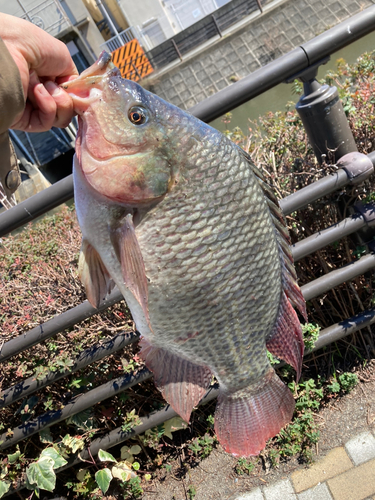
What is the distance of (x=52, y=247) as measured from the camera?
12.2 ft

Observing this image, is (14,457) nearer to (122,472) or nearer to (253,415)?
(122,472)

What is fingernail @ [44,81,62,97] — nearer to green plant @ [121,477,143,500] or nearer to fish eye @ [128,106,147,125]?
fish eye @ [128,106,147,125]

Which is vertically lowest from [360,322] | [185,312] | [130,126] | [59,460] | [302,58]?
[360,322]

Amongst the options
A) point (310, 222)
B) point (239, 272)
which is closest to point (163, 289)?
point (239, 272)

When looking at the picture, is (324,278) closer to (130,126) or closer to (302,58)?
(302,58)

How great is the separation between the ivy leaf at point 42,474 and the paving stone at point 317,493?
4.87ft

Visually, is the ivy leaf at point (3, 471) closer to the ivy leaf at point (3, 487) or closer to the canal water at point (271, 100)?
the ivy leaf at point (3, 487)

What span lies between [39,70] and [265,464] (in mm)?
2621

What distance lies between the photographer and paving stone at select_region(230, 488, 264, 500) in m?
2.52

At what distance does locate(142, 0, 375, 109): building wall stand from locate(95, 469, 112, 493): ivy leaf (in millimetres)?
19709

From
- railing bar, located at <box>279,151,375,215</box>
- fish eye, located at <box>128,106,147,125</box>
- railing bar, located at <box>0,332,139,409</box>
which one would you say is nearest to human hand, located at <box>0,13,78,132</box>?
fish eye, located at <box>128,106,147,125</box>

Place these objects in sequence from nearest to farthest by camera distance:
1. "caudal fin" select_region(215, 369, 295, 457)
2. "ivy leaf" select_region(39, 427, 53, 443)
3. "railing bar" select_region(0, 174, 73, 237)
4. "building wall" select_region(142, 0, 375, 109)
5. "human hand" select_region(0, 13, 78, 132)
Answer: "human hand" select_region(0, 13, 78, 132), "caudal fin" select_region(215, 369, 295, 457), "railing bar" select_region(0, 174, 73, 237), "ivy leaf" select_region(39, 427, 53, 443), "building wall" select_region(142, 0, 375, 109)

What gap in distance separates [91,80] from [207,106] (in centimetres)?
78

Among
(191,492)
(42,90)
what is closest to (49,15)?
(191,492)
